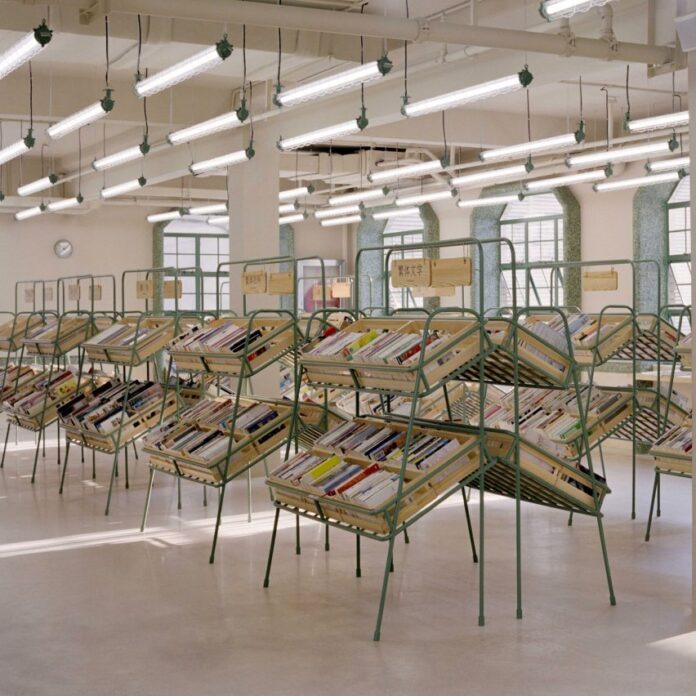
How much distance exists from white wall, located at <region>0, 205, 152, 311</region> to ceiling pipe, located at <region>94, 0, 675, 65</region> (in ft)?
45.5

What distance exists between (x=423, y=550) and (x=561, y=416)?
1742 mm

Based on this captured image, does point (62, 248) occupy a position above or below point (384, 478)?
above

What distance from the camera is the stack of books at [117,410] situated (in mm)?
9133

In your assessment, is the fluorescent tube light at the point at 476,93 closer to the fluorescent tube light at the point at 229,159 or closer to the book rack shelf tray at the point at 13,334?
the fluorescent tube light at the point at 229,159

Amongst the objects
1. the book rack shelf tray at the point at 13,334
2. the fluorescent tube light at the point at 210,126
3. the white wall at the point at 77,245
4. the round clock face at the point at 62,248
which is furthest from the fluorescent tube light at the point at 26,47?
the round clock face at the point at 62,248

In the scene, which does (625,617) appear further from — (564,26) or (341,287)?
(341,287)

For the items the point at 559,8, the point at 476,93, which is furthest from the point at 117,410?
the point at 559,8

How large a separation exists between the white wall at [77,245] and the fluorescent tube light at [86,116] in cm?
1081

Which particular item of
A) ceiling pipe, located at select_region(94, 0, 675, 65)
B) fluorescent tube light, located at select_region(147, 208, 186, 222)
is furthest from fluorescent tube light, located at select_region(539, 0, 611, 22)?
fluorescent tube light, located at select_region(147, 208, 186, 222)

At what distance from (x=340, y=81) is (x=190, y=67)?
1057 millimetres

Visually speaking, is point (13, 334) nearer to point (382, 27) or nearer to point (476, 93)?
point (476, 93)

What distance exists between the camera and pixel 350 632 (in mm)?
5402

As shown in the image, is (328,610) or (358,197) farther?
(358,197)

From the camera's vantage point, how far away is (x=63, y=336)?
421 inches
